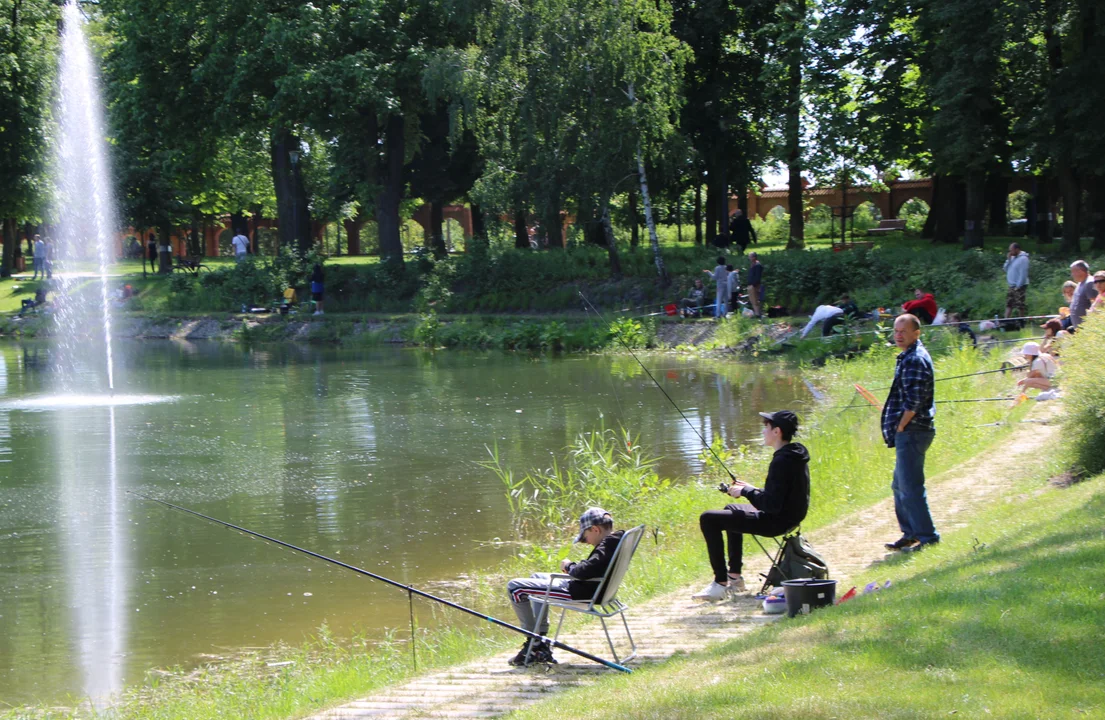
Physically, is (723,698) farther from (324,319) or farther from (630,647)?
(324,319)

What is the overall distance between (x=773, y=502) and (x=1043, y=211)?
116 feet

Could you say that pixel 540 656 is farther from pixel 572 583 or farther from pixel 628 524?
pixel 628 524

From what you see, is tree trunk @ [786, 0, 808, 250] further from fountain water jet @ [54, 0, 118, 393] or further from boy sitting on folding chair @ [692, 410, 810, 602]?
boy sitting on folding chair @ [692, 410, 810, 602]

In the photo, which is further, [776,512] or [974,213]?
[974,213]

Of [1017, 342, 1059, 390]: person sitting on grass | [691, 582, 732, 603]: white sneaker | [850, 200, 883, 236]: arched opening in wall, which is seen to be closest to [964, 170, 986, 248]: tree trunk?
[1017, 342, 1059, 390]: person sitting on grass

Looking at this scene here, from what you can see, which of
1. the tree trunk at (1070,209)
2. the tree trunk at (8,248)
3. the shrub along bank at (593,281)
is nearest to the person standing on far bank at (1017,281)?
the shrub along bank at (593,281)

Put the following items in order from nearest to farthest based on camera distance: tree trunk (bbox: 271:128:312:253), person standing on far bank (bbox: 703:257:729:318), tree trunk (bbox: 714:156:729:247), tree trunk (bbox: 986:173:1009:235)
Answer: person standing on far bank (bbox: 703:257:729:318) → tree trunk (bbox: 714:156:729:247) → tree trunk (bbox: 271:128:312:253) → tree trunk (bbox: 986:173:1009:235)

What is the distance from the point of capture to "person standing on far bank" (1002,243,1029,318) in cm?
2333

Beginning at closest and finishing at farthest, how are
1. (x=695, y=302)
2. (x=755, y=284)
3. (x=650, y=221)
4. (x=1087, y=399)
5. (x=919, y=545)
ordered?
(x=919, y=545), (x=1087, y=399), (x=755, y=284), (x=695, y=302), (x=650, y=221)

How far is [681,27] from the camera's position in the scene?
3869 centimetres

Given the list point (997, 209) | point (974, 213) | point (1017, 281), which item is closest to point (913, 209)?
point (997, 209)

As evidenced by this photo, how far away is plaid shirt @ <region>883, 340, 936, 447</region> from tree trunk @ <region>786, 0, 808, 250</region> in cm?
2734

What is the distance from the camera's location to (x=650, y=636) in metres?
7.77

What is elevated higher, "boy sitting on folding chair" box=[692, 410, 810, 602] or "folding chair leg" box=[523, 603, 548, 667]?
"boy sitting on folding chair" box=[692, 410, 810, 602]
